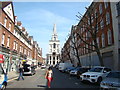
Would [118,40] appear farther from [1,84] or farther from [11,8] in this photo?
[11,8]

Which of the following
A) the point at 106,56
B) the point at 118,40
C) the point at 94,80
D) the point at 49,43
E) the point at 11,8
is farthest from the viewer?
the point at 49,43

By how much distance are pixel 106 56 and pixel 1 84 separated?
19985 millimetres

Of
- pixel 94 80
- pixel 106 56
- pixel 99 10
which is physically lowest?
pixel 94 80

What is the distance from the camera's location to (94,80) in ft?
40.8

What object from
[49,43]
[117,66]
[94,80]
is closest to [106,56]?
[117,66]

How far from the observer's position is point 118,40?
67.5 ft

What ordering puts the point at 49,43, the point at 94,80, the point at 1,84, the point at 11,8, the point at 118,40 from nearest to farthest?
the point at 1,84 < the point at 94,80 < the point at 118,40 < the point at 11,8 < the point at 49,43

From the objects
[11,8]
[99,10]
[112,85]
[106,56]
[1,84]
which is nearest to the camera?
[112,85]

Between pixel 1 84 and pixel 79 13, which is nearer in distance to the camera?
pixel 1 84

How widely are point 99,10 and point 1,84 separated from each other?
970 inches

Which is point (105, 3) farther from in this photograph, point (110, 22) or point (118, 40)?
point (118, 40)

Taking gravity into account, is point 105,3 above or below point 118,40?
above

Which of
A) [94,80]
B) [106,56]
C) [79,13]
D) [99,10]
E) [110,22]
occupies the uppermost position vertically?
[99,10]

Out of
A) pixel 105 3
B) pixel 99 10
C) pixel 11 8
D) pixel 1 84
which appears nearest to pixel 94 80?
pixel 1 84
